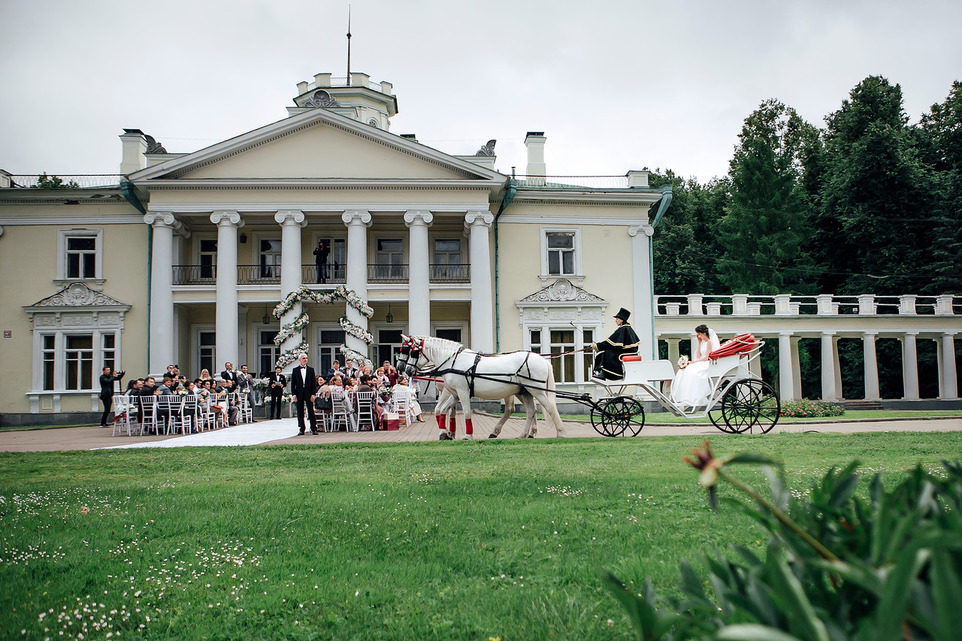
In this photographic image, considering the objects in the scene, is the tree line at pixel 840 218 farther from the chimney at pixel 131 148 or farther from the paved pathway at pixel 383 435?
the chimney at pixel 131 148

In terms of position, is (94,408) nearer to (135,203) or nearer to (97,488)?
(135,203)

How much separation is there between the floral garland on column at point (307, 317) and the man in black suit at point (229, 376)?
2538mm

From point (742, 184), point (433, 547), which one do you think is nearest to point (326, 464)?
point (433, 547)

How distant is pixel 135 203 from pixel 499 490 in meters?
28.4

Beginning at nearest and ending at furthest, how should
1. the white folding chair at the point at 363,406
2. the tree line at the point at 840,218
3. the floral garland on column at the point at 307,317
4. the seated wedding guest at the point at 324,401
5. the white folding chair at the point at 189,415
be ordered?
the seated wedding guest at the point at 324,401
the white folding chair at the point at 363,406
the white folding chair at the point at 189,415
the floral garland on column at the point at 307,317
the tree line at the point at 840,218

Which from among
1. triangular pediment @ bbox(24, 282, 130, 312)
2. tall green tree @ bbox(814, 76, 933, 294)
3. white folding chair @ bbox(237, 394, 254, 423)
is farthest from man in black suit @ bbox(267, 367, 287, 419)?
tall green tree @ bbox(814, 76, 933, 294)

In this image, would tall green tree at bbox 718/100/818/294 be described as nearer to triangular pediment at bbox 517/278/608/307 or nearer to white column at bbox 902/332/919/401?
white column at bbox 902/332/919/401

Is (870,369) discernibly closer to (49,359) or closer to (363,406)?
(363,406)

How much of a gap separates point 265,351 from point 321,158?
9.46 m

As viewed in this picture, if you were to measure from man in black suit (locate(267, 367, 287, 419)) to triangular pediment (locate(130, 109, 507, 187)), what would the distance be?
28.1 feet

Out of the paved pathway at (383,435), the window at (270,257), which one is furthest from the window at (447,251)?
the paved pathway at (383,435)

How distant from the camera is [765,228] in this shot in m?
48.6

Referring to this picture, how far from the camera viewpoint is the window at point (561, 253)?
1250 inches

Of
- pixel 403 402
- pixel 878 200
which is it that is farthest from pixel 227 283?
pixel 878 200
